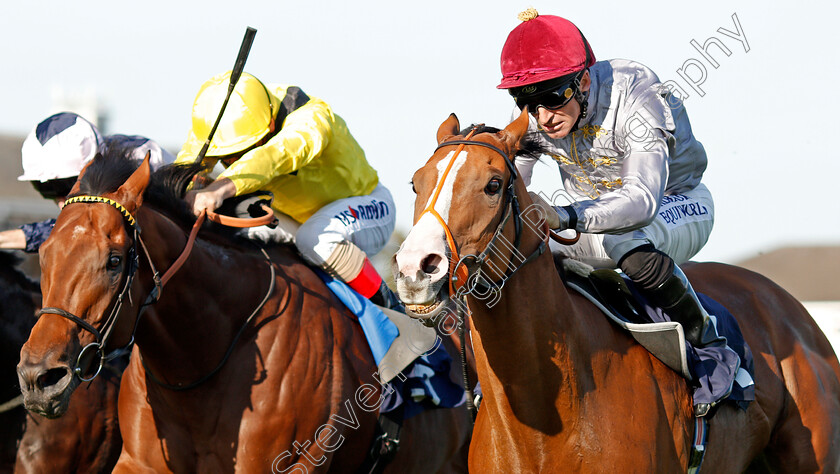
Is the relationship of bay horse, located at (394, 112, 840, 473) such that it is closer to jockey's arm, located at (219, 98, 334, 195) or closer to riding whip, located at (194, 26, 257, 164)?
jockey's arm, located at (219, 98, 334, 195)

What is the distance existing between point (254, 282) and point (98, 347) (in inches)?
40.0

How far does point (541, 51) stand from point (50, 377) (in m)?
2.35

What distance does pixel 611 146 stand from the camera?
13.4ft

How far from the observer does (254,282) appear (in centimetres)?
447

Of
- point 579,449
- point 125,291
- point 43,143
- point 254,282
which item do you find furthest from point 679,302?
point 43,143

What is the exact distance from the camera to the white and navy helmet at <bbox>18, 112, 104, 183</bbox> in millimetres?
4949

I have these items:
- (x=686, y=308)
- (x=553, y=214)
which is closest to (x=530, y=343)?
(x=553, y=214)

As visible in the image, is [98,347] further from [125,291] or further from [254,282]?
[254,282]

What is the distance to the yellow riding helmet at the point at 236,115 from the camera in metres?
4.77

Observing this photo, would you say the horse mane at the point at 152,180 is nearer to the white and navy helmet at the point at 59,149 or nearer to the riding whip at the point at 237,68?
the riding whip at the point at 237,68

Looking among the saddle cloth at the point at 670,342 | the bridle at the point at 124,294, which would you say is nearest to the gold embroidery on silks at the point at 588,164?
the saddle cloth at the point at 670,342

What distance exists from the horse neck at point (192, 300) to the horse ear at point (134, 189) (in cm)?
9

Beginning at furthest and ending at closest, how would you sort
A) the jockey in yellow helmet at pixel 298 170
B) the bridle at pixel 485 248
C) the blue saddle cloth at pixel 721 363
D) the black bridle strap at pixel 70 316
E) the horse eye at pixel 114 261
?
1. the jockey in yellow helmet at pixel 298 170
2. the blue saddle cloth at pixel 721 363
3. the horse eye at pixel 114 261
4. the black bridle strap at pixel 70 316
5. the bridle at pixel 485 248

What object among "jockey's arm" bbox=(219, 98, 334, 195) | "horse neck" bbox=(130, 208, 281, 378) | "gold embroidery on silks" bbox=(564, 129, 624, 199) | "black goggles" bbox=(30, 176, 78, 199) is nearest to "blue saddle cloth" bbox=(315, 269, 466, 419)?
"horse neck" bbox=(130, 208, 281, 378)
